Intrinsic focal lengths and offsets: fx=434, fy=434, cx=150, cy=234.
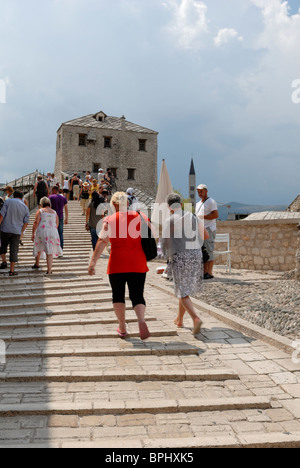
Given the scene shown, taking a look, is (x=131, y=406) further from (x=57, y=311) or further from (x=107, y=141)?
(x=107, y=141)

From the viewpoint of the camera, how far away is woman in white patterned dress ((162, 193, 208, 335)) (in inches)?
218

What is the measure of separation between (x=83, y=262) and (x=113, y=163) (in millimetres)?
36963

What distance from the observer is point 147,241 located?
5270 mm

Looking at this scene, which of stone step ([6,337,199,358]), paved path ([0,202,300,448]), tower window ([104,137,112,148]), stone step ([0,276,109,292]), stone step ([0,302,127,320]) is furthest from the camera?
tower window ([104,137,112,148])

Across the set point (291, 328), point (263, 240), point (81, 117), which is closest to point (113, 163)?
point (81, 117)

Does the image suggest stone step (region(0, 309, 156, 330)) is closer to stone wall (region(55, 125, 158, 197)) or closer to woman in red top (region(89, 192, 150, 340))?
woman in red top (region(89, 192, 150, 340))

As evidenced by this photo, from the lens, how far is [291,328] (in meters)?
5.89

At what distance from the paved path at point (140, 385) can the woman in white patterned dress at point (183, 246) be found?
0.67m

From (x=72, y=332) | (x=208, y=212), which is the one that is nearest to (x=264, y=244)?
(x=208, y=212)

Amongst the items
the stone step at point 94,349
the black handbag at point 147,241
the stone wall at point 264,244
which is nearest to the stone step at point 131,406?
the stone step at point 94,349

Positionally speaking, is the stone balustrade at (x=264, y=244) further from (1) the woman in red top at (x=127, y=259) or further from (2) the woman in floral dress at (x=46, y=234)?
(1) the woman in red top at (x=127, y=259)

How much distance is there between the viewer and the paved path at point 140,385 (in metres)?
3.22

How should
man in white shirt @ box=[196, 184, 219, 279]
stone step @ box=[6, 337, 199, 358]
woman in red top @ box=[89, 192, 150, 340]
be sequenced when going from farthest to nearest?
man in white shirt @ box=[196, 184, 219, 279] < woman in red top @ box=[89, 192, 150, 340] < stone step @ box=[6, 337, 199, 358]

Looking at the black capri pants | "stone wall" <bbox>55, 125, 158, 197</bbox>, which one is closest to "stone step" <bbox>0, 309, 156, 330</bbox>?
the black capri pants
